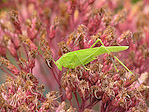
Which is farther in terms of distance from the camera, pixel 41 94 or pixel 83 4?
pixel 83 4

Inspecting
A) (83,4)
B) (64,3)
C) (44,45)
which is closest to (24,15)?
(64,3)

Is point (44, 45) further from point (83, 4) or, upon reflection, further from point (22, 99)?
point (83, 4)

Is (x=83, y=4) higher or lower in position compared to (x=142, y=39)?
higher

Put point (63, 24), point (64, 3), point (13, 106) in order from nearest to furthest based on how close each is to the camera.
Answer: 1. point (13, 106)
2. point (63, 24)
3. point (64, 3)

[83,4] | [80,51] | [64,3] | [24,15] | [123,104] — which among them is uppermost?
[24,15]

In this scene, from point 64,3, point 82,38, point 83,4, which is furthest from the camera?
point 64,3

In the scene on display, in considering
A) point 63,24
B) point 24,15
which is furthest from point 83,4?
point 24,15

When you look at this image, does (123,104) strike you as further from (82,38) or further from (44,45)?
(44,45)

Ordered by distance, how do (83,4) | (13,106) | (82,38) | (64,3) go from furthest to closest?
1. (64,3)
2. (83,4)
3. (82,38)
4. (13,106)

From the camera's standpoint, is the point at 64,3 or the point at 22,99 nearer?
the point at 22,99
